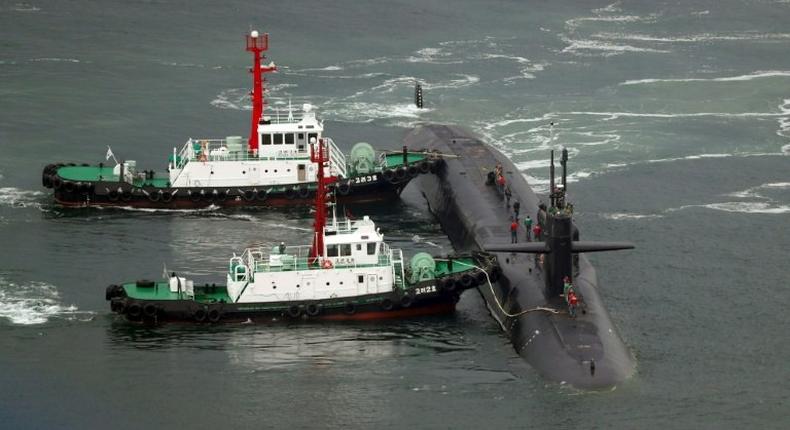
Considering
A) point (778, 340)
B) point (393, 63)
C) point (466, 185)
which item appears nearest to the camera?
point (778, 340)

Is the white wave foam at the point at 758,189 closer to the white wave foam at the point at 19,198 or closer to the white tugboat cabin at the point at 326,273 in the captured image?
the white tugboat cabin at the point at 326,273

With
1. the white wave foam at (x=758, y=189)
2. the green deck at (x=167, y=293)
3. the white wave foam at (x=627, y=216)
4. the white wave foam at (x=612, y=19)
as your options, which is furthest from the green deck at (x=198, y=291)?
the white wave foam at (x=612, y=19)

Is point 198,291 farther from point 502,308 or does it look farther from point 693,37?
point 693,37

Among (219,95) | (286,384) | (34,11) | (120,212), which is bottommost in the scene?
(286,384)

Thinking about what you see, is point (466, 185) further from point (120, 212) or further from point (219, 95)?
point (219, 95)

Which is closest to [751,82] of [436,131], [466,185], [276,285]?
[436,131]

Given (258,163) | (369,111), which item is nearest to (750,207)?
(258,163)

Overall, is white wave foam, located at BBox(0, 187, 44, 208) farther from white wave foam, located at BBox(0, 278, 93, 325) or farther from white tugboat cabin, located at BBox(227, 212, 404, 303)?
white tugboat cabin, located at BBox(227, 212, 404, 303)
